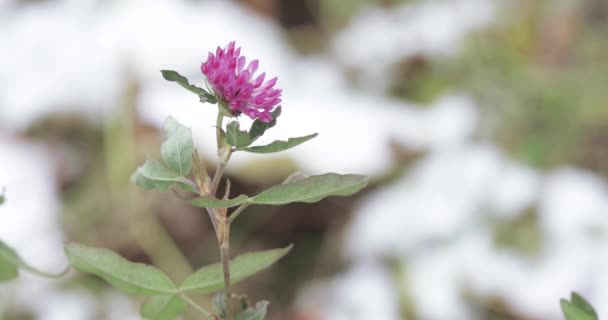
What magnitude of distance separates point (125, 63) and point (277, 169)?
262mm

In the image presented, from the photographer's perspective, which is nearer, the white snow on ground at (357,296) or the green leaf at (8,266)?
the green leaf at (8,266)

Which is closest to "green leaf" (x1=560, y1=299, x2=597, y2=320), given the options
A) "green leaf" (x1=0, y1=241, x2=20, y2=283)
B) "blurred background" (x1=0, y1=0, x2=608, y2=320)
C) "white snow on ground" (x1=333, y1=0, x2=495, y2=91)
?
"green leaf" (x1=0, y1=241, x2=20, y2=283)

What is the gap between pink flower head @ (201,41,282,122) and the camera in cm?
16

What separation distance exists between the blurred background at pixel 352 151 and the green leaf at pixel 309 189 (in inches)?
20.9

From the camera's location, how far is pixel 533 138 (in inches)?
35.9

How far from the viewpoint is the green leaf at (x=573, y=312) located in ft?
0.55

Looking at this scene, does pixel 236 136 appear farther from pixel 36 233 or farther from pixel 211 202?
pixel 36 233

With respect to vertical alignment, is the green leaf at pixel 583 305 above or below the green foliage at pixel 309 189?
below

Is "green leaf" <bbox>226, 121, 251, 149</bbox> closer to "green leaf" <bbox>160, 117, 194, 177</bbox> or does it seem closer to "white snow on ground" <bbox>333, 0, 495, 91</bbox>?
"green leaf" <bbox>160, 117, 194, 177</bbox>

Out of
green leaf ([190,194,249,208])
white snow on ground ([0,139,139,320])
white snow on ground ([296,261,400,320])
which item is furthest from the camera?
white snow on ground ([296,261,400,320])

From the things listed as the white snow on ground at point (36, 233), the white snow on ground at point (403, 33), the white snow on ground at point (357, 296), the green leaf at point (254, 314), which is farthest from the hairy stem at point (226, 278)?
the white snow on ground at point (403, 33)

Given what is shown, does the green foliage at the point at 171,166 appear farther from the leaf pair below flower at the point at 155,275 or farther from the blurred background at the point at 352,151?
the blurred background at the point at 352,151

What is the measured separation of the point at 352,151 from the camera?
893 millimetres

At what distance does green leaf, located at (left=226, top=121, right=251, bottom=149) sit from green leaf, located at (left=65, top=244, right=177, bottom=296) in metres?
0.04
